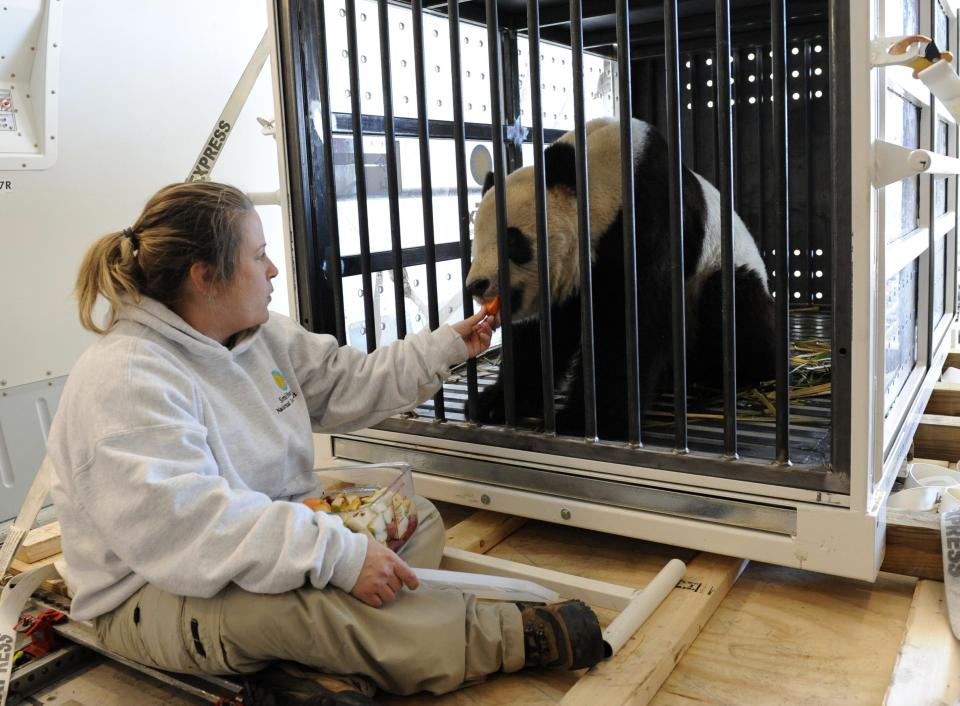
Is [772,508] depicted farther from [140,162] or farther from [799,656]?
[140,162]

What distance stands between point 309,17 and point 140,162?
1.15 metres

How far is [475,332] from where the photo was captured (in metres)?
1.48

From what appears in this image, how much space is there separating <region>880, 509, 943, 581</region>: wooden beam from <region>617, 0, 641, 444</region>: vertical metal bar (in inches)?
16.3

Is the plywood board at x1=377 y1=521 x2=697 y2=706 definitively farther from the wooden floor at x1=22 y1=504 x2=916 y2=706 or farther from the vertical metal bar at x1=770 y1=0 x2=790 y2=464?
the vertical metal bar at x1=770 y1=0 x2=790 y2=464

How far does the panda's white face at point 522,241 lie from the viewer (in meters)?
1.62

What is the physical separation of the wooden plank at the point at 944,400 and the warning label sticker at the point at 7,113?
2360 millimetres

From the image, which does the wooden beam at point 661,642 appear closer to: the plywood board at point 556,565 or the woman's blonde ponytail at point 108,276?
the plywood board at point 556,565

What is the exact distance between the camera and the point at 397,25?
1938mm

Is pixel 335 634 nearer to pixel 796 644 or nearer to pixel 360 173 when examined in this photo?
pixel 796 644

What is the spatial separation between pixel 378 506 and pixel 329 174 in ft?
2.44

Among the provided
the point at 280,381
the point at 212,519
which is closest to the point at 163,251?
the point at 280,381

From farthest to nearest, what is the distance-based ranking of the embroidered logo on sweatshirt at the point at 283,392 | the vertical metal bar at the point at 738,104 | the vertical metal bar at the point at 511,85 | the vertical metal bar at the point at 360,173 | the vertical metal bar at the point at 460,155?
the vertical metal bar at the point at 738,104
the vertical metal bar at the point at 511,85
the vertical metal bar at the point at 360,173
the vertical metal bar at the point at 460,155
the embroidered logo on sweatshirt at the point at 283,392

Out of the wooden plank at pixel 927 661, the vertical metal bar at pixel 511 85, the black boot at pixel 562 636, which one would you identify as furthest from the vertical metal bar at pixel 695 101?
the black boot at pixel 562 636

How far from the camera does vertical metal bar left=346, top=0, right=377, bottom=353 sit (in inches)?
61.2
